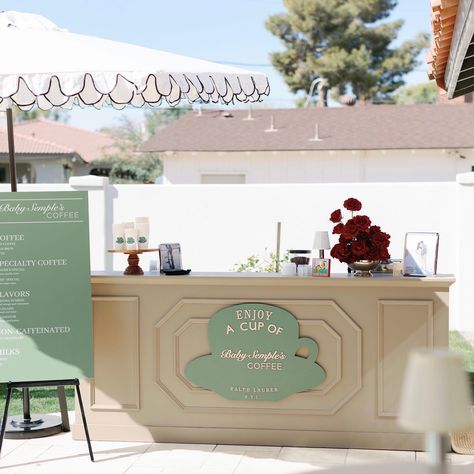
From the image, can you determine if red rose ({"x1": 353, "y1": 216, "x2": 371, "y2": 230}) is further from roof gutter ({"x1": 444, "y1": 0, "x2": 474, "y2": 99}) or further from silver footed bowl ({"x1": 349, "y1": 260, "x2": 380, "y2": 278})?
roof gutter ({"x1": 444, "y1": 0, "x2": 474, "y2": 99})

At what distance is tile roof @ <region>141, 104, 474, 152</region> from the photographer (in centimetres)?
1728

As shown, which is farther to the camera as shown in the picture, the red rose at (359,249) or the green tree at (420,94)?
the green tree at (420,94)

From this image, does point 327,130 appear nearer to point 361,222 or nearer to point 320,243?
point 320,243

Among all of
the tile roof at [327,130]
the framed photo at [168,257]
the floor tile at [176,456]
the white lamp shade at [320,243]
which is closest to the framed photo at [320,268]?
the white lamp shade at [320,243]

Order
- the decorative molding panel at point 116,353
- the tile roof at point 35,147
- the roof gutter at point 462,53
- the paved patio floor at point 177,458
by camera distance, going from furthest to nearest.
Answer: the tile roof at point 35,147 < the decorative molding panel at point 116,353 < the paved patio floor at point 177,458 < the roof gutter at point 462,53

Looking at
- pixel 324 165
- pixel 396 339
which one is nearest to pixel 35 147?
pixel 324 165

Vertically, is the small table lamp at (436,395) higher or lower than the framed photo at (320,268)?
higher

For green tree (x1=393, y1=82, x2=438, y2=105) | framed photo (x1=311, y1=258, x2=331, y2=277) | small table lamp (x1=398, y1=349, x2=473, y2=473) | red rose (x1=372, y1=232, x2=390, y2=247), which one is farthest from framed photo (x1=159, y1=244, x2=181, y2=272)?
green tree (x1=393, y1=82, x2=438, y2=105)

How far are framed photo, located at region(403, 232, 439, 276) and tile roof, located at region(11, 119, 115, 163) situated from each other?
30.2 meters

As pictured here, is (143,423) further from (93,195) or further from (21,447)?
(93,195)

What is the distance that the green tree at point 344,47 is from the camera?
33131mm

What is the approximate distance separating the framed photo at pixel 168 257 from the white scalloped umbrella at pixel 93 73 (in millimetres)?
933

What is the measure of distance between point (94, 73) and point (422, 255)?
2.29 m

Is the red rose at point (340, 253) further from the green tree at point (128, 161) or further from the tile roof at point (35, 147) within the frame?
the green tree at point (128, 161)
